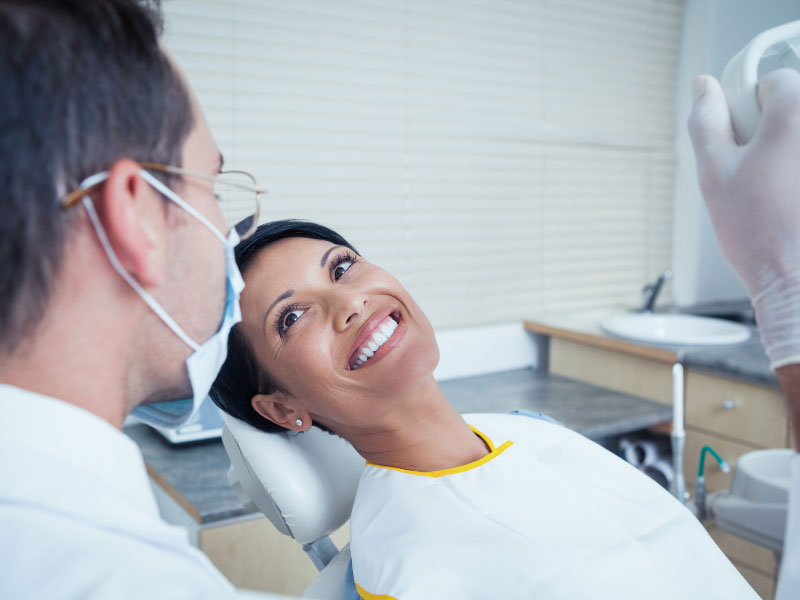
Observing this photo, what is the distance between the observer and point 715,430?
2.20 meters

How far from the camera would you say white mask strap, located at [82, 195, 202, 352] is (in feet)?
2.07

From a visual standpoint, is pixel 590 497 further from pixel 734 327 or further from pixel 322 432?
pixel 734 327

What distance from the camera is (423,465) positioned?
1.22m

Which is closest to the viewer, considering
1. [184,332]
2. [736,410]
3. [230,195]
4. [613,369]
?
[184,332]

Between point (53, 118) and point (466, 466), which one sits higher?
point (53, 118)

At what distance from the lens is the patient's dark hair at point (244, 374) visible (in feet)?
4.03

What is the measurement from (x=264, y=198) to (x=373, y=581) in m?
1.54

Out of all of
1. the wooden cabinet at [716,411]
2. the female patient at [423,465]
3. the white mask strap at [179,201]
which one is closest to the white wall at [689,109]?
the wooden cabinet at [716,411]

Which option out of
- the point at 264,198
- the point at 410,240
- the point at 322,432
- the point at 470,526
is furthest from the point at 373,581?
the point at 410,240

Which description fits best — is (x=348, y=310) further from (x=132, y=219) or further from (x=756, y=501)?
(x=756, y=501)

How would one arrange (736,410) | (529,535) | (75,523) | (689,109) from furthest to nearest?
(689,109) < (736,410) < (529,535) < (75,523)

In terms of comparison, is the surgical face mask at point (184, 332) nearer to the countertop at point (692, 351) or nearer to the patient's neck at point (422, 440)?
the patient's neck at point (422, 440)

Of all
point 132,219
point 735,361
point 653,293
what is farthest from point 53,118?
point 653,293

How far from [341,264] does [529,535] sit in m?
0.58
